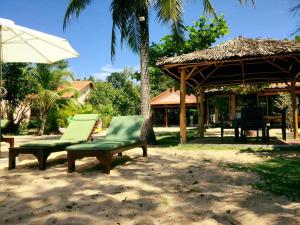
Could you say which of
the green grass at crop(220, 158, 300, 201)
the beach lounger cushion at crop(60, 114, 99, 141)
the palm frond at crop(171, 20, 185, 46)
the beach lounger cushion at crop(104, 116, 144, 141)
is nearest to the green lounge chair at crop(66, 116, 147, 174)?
the beach lounger cushion at crop(104, 116, 144, 141)

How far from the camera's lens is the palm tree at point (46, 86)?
21312 mm

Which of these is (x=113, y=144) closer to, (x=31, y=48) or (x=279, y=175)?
(x=279, y=175)

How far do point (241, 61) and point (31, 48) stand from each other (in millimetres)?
6103

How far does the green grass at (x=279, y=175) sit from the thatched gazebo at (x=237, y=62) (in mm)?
3511

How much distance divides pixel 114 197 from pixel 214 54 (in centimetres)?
693

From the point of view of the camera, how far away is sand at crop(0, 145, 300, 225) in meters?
3.31

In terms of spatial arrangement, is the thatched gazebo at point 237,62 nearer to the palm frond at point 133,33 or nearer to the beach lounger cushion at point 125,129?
the palm frond at point 133,33

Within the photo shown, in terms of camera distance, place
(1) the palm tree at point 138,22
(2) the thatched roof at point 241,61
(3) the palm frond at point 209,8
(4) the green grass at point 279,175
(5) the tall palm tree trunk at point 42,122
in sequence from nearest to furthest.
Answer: (4) the green grass at point 279,175 < (2) the thatched roof at point 241,61 < (1) the palm tree at point 138,22 < (3) the palm frond at point 209,8 < (5) the tall palm tree trunk at point 42,122

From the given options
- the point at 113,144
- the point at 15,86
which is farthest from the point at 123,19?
the point at 15,86

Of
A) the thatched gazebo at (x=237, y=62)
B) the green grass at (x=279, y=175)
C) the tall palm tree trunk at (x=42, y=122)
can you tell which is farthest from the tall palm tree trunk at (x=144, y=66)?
the tall palm tree trunk at (x=42, y=122)

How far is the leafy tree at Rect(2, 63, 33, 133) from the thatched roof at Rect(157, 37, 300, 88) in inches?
528

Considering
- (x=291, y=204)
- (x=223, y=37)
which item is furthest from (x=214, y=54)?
(x=223, y=37)

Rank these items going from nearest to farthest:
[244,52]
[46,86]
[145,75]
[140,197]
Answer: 1. [140,197]
2. [244,52]
3. [145,75]
4. [46,86]

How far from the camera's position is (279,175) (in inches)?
213
